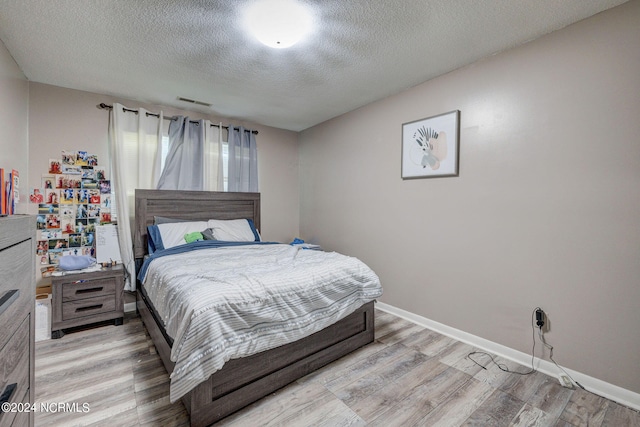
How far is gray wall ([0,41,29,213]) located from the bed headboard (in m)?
0.90

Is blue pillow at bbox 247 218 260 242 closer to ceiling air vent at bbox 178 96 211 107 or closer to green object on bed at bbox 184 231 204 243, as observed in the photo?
green object on bed at bbox 184 231 204 243

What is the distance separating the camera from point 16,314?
80cm

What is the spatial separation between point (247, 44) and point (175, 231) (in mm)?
2074

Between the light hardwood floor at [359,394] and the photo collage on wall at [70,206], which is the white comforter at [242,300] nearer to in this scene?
the light hardwood floor at [359,394]

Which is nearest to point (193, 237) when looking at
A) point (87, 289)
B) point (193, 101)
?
point (87, 289)

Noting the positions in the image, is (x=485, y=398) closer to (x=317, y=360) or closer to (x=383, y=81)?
(x=317, y=360)

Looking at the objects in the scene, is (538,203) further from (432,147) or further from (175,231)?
(175,231)

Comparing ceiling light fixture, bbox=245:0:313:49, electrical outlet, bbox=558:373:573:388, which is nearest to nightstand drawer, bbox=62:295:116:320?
ceiling light fixture, bbox=245:0:313:49

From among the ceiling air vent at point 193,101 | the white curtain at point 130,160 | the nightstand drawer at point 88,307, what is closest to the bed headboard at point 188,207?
the white curtain at point 130,160

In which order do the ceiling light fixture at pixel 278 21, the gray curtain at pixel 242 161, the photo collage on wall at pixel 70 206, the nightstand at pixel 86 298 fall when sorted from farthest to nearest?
the gray curtain at pixel 242 161, the photo collage on wall at pixel 70 206, the nightstand at pixel 86 298, the ceiling light fixture at pixel 278 21

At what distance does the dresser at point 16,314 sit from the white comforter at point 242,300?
0.61 m

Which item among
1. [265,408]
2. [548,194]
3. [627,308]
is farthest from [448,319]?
[265,408]

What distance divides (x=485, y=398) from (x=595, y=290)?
3.34 ft

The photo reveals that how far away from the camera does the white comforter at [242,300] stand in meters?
1.45
